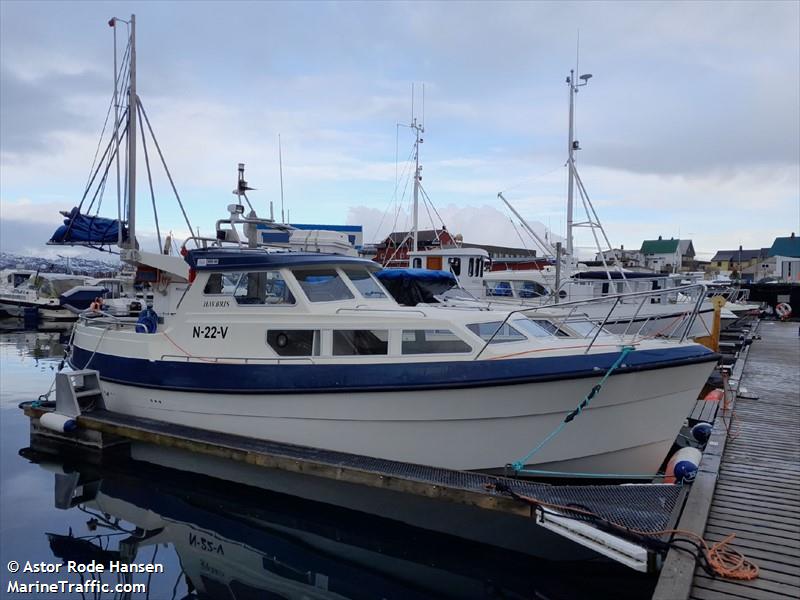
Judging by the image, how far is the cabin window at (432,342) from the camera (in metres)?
7.30

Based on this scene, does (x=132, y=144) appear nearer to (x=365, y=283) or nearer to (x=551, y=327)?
(x=365, y=283)

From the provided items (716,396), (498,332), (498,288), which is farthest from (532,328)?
(498,288)

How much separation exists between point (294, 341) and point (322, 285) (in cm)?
96

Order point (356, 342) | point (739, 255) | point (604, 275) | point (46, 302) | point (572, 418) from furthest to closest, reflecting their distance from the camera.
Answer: point (739, 255) → point (46, 302) → point (604, 275) → point (356, 342) → point (572, 418)

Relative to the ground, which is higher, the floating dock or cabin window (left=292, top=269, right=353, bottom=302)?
cabin window (left=292, top=269, right=353, bottom=302)

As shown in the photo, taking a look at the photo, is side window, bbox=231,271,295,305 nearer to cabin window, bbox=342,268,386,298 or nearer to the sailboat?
the sailboat

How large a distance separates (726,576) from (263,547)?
505 cm

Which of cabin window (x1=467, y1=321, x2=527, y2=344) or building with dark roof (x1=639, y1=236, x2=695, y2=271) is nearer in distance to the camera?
cabin window (x1=467, y1=321, x2=527, y2=344)

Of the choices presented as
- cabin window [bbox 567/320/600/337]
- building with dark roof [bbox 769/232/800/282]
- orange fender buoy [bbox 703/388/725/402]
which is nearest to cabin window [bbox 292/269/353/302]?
cabin window [bbox 567/320/600/337]

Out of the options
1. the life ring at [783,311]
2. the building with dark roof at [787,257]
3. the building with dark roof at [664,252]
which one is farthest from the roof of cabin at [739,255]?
the life ring at [783,311]

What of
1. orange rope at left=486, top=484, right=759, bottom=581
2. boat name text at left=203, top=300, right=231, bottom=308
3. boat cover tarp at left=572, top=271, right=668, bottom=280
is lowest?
orange rope at left=486, top=484, right=759, bottom=581

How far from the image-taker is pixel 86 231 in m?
11.9

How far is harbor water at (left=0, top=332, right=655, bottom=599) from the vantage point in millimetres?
6316

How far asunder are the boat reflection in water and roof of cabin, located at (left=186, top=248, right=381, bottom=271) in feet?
9.56
